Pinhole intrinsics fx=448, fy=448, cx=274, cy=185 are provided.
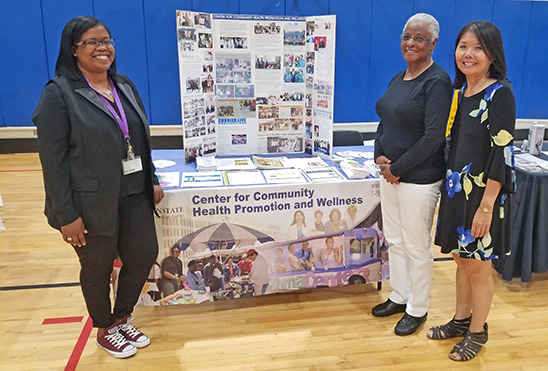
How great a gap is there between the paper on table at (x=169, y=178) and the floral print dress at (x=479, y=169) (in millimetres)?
1468

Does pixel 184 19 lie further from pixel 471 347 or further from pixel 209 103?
pixel 471 347

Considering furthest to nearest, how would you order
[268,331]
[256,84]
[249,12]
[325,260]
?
[249,12] < [256,84] < [325,260] < [268,331]

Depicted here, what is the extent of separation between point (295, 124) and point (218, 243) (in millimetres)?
1091

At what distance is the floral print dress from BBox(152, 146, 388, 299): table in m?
0.62

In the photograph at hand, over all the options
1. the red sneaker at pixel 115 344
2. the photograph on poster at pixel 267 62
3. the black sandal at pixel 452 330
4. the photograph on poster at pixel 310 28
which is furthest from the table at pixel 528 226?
the red sneaker at pixel 115 344

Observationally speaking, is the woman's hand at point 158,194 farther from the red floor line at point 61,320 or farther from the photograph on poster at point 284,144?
the photograph on poster at point 284,144

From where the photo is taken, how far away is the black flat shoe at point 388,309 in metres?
2.65

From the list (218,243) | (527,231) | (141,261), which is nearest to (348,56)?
(527,231)

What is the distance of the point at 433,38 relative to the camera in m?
2.14

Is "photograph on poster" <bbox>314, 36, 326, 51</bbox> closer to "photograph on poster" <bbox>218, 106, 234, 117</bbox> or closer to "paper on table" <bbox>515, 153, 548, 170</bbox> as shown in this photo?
"photograph on poster" <bbox>218, 106, 234, 117</bbox>

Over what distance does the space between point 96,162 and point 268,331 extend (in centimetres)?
133

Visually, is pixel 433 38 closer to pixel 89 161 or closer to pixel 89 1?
pixel 89 161

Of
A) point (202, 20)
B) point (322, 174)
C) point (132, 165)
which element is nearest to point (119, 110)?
point (132, 165)

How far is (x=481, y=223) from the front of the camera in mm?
2016
